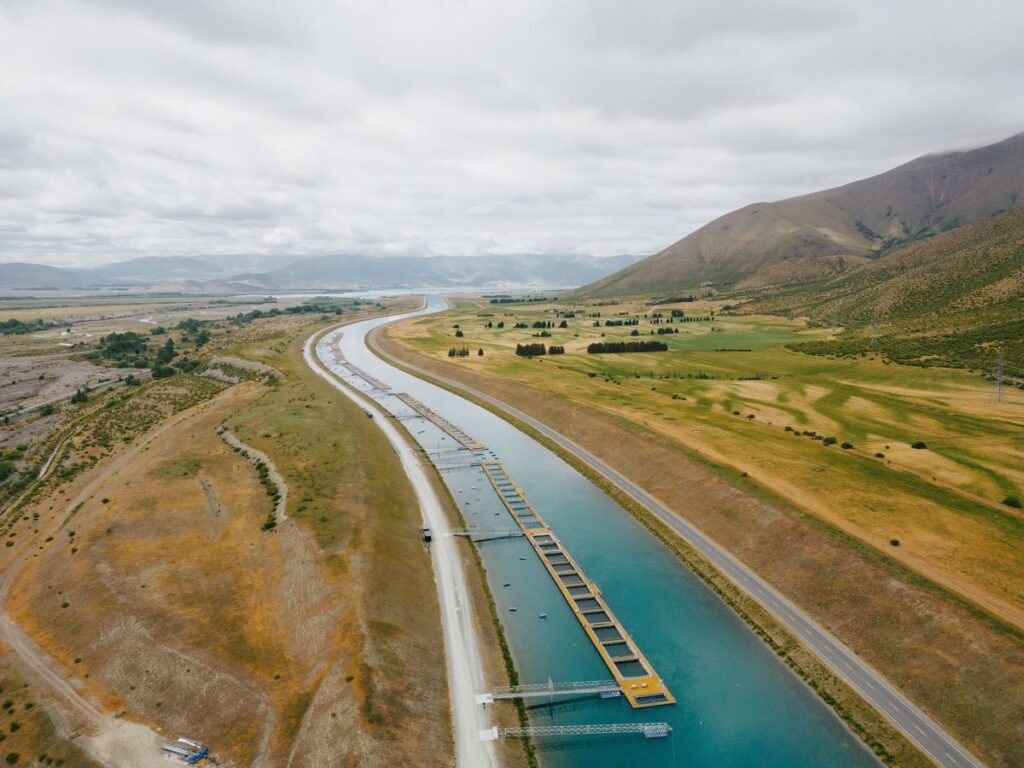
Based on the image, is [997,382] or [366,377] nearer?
[997,382]

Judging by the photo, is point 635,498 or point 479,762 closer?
point 479,762

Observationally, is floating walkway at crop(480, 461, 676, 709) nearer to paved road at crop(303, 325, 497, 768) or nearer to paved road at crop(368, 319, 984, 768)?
paved road at crop(303, 325, 497, 768)

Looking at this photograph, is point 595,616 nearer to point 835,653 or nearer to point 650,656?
point 650,656

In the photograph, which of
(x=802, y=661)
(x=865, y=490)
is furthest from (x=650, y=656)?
(x=865, y=490)

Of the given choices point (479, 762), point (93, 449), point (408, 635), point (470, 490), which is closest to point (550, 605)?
point (408, 635)

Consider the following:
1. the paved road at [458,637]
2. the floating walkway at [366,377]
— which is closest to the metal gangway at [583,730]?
the paved road at [458,637]

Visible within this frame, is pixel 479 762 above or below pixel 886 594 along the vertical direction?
below

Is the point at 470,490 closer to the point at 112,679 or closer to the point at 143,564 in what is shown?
the point at 143,564
